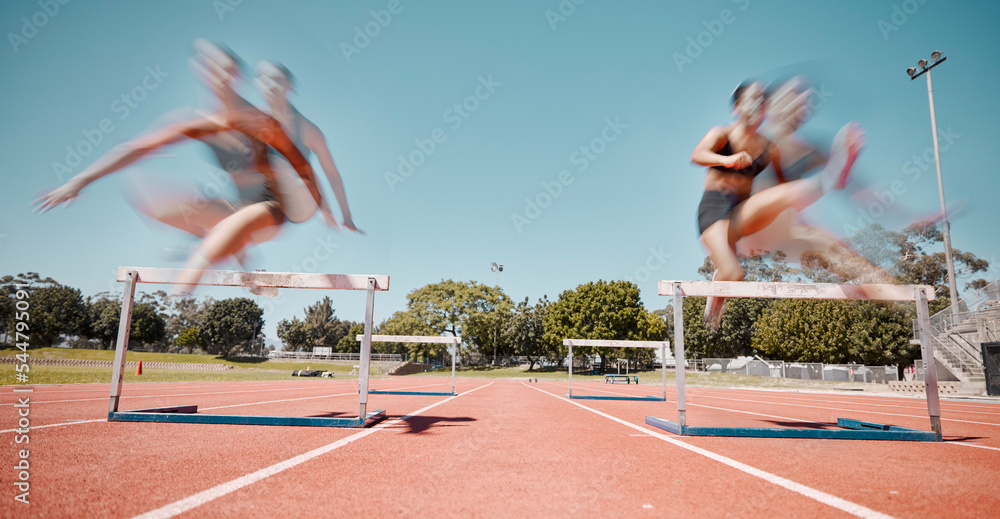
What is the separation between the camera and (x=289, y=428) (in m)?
6.41

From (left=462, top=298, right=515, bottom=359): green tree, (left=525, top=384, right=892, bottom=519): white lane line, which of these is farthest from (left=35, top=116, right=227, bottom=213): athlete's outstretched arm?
(left=462, top=298, right=515, bottom=359): green tree

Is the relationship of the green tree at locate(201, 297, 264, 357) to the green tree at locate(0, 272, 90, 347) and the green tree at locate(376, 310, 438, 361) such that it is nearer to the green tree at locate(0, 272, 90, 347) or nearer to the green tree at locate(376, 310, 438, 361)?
the green tree at locate(0, 272, 90, 347)

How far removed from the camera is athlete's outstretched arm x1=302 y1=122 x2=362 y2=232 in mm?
4801

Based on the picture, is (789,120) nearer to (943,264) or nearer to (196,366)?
(943,264)

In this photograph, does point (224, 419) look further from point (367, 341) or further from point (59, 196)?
point (59, 196)

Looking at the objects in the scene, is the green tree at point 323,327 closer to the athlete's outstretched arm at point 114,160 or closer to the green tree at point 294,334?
the green tree at point 294,334

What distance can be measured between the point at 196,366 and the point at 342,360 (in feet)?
56.3

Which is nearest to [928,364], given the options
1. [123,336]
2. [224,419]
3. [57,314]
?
[224,419]

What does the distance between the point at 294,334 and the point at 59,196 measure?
10319cm

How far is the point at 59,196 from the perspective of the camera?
4.11 m

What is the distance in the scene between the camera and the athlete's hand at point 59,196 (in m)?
4.11

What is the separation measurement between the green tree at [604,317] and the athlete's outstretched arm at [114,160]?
46.2m

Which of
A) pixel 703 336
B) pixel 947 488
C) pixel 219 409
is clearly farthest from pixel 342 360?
pixel 947 488

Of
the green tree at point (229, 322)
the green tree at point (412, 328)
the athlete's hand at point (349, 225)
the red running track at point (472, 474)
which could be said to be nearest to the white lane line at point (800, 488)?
the red running track at point (472, 474)
